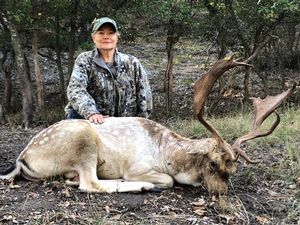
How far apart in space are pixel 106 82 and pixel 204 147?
5.97 feet

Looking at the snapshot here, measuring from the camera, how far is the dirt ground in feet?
15.8

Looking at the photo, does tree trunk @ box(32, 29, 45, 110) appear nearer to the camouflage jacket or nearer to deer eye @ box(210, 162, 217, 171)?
the camouflage jacket

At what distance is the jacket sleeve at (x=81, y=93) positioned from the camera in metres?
6.38

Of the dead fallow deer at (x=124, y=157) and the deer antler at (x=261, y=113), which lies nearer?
the deer antler at (x=261, y=113)

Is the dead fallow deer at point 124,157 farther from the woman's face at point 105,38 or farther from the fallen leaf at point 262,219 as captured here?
the woman's face at point 105,38

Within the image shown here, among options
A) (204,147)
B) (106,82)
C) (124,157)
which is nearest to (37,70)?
(106,82)

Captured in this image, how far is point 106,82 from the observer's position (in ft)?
22.7

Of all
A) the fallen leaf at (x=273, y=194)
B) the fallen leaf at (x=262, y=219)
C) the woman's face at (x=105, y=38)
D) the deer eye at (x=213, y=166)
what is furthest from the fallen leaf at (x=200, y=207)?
the woman's face at (x=105, y=38)

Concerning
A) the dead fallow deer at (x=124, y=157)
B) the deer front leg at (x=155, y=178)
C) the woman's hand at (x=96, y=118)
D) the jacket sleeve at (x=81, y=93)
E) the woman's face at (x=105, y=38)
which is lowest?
the deer front leg at (x=155, y=178)

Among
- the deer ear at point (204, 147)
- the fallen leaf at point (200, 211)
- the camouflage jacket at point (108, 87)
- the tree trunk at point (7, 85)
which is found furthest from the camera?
the tree trunk at point (7, 85)

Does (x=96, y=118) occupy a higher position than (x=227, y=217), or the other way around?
(x=96, y=118)

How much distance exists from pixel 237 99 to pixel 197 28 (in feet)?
8.93

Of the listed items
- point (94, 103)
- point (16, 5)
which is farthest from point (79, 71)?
point (16, 5)

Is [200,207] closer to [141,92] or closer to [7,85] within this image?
[141,92]
